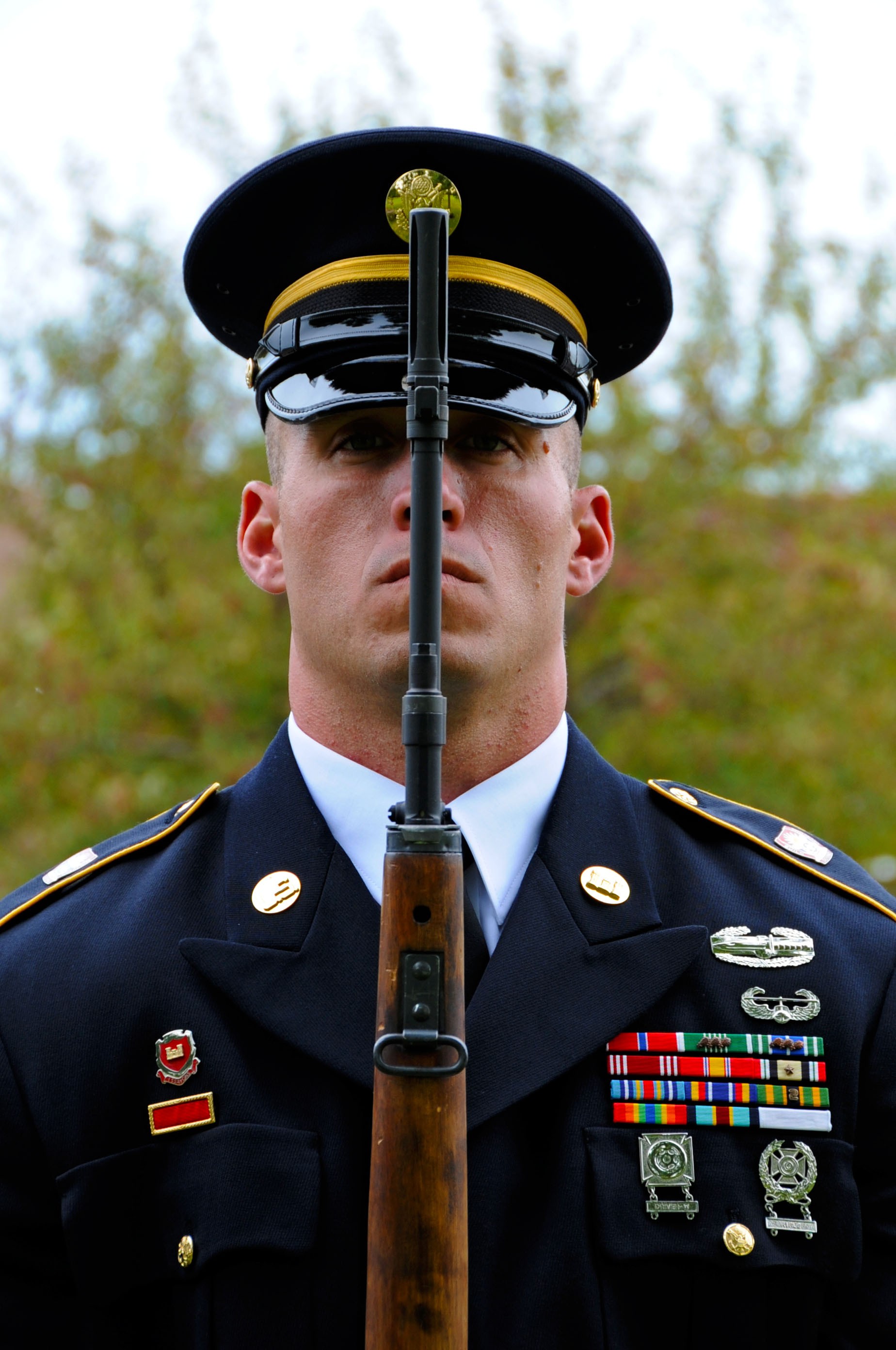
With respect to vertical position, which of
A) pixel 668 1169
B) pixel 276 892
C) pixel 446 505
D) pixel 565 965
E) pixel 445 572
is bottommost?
pixel 668 1169

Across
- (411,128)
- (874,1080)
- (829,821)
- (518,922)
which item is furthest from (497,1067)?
(829,821)

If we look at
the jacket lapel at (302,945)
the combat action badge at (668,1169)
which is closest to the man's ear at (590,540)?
the jacket lapel at (302,945)

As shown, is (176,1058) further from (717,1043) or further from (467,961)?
(717,1043)

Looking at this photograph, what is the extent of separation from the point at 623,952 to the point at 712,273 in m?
8.24

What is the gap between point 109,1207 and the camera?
7.22 feet

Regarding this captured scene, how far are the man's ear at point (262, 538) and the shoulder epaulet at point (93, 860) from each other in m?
0.43

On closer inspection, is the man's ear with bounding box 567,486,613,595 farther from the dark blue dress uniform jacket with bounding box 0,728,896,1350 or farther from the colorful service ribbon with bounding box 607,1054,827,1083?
the colorful service ribbon with bounding box 607,1054,827,1083

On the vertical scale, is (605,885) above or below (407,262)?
below

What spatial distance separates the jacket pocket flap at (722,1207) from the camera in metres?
2.17

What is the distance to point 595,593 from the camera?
9.99 meters

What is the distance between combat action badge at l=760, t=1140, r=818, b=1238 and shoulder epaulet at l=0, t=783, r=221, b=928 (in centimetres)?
119

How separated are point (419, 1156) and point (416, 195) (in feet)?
5.13

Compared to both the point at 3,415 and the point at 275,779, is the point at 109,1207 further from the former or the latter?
the point at 3,415

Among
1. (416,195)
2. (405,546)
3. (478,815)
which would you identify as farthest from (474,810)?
(416,195)
